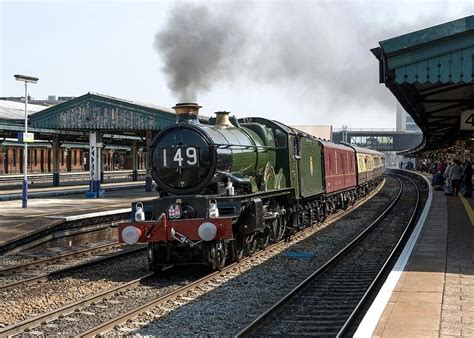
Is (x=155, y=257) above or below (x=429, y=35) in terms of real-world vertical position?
below

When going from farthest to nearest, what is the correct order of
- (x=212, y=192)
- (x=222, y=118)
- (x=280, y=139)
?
(x=280, y=139) < (x=222, y=118) < (x=212, y=192)

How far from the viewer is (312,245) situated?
13602mm

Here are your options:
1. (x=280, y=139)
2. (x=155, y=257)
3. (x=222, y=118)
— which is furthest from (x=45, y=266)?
(x=280, y=139)

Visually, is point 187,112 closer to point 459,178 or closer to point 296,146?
point 296,146

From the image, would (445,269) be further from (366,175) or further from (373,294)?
(366,175)

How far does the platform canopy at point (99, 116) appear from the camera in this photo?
83.8ft

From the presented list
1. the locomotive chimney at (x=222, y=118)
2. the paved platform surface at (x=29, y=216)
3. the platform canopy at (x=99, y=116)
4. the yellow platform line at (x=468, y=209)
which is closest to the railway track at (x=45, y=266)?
the paved platform surface at (x=29, y=216)

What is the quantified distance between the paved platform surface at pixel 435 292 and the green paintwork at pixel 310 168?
3.15 meters

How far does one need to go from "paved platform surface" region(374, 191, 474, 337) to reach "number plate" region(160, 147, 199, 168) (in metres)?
3.94

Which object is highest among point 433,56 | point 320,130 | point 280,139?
point 320,130

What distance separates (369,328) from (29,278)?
20.8 ft

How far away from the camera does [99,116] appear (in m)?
26.0

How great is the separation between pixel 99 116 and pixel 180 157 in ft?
54.2

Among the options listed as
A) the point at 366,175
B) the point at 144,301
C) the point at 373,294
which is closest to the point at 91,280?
the point at 144,301
